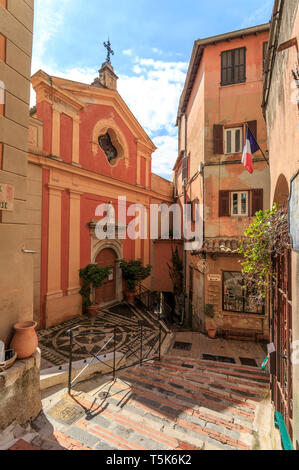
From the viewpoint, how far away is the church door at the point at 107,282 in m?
12.0

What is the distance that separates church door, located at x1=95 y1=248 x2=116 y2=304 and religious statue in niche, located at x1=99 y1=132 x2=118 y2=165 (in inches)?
215

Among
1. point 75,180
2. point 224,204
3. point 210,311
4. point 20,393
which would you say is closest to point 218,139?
point 224,204

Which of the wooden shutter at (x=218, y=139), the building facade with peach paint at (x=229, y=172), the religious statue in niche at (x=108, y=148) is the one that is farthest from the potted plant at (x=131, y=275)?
the wooden shutter at (x=218, y=139)

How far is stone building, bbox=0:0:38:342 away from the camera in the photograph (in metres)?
3.79

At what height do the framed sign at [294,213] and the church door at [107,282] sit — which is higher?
the framed sign at [294,213]

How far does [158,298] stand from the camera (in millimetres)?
15391

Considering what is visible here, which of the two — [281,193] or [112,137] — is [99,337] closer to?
[281,193]

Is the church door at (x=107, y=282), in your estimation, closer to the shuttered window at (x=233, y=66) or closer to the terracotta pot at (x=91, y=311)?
the terracotta pot at (x=91, y=311)

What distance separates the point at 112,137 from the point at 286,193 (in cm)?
1174

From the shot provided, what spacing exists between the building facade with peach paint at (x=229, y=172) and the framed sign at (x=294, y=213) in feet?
21.8

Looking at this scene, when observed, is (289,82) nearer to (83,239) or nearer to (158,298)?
(83,239)

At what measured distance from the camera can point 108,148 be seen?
1332cm

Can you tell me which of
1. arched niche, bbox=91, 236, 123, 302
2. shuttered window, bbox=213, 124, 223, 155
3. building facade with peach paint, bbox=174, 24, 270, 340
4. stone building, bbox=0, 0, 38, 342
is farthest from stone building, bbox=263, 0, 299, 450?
arched niche, bbox=91, 236, 123, 302
